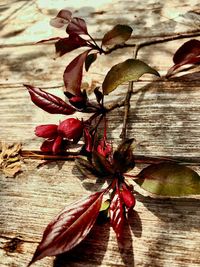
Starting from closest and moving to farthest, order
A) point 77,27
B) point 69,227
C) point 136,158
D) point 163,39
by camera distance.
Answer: point 69,227
point 136,158
point 77,27
point 163,39

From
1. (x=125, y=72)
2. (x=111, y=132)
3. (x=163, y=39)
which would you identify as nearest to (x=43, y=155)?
(x=111, y=132)

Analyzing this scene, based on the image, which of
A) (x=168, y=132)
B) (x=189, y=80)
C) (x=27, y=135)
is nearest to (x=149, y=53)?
(x=189, y=80)

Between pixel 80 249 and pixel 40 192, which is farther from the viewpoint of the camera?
pixel 40 192

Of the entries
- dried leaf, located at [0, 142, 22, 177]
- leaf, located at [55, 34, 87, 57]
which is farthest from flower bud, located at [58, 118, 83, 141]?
leaf, located at [55, 34, 87, 57]

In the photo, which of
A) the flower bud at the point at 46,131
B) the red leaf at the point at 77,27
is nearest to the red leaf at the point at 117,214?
the flower bud at the point at 46,131

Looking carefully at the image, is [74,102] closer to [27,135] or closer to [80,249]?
[27,135]

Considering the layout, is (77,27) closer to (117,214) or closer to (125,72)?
(125,72)

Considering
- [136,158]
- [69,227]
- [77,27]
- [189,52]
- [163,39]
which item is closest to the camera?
[69,227]
